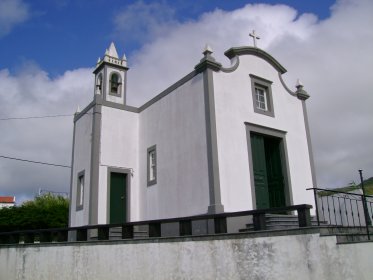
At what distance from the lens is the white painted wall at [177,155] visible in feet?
37.1

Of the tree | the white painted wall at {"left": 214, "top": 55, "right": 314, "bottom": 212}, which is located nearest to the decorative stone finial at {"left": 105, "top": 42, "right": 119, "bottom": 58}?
the white painted wall at {"left": 214, "top": 55, "right": 314, "bottom": 212}

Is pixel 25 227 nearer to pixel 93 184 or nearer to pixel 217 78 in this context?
pixel 93 184

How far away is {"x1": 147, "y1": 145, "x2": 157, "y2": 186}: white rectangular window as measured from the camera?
44.1 feet

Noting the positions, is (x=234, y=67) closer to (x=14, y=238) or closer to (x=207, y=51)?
(x=207, y=51)

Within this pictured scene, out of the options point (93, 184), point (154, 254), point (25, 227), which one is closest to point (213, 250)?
point (154, 254)

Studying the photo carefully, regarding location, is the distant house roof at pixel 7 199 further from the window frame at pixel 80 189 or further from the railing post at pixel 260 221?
the railing post at pixel 260 221

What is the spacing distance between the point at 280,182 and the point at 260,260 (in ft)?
21.5

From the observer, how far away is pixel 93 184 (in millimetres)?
13102

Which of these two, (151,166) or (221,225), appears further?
Result: (151,166)

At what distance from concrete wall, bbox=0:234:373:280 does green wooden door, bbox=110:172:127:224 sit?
3053mm

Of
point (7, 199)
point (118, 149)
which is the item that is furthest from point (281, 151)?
point (7, 199)

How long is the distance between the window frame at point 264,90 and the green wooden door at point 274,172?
957mm

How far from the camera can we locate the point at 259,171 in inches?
483

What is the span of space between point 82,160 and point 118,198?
6.92 ft
